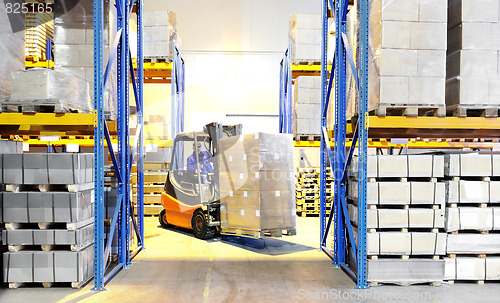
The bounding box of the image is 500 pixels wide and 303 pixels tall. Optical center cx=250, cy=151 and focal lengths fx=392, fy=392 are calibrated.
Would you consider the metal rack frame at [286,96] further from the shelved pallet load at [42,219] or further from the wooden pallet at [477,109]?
the shelved pallet load at [42,219]

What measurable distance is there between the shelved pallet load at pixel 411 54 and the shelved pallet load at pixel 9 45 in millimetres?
5175

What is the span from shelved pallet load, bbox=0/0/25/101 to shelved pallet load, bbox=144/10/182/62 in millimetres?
5016

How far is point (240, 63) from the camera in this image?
56.8 feet

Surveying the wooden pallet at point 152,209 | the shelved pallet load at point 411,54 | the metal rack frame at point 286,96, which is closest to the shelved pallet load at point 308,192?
the metal rack frame at point 286,96

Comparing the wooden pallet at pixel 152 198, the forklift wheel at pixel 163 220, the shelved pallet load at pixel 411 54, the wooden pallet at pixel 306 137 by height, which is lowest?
the forklift wheel at pixel 163 220

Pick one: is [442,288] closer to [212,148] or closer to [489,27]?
[489,27]

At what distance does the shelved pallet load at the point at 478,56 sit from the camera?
518 cm

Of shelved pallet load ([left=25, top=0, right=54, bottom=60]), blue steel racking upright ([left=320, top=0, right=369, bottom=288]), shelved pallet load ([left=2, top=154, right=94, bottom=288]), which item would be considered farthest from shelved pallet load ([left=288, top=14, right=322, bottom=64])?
shelved pallet load ([left=2, top=154, right=94, bottom=288])

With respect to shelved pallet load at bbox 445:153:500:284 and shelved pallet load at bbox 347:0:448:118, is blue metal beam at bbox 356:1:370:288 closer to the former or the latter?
shelved pallet load at bbox 347:0:448:118

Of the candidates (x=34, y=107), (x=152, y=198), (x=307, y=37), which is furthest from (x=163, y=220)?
(x=307, y=37)

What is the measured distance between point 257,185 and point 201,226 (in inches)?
75.7

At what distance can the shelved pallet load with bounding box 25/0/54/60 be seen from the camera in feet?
27.0

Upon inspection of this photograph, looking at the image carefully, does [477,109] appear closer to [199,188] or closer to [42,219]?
[199,188]

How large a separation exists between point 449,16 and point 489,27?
1.91ft
